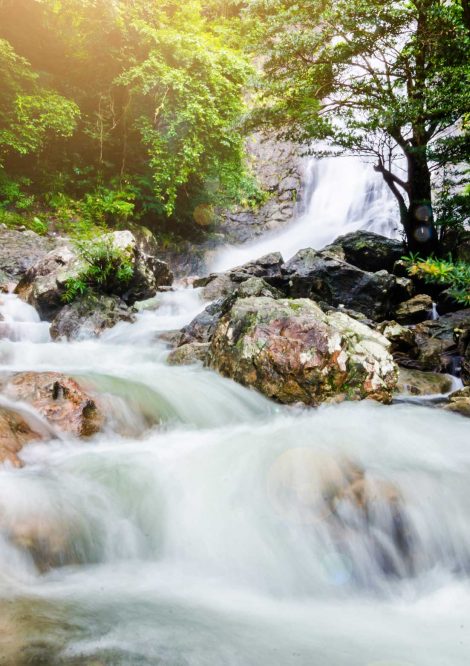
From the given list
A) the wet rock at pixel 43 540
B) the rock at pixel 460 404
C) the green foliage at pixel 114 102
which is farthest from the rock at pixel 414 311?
the green foliage at pixel 114 102

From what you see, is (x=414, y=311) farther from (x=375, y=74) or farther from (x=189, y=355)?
(x=189, y=355)

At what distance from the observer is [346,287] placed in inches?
314

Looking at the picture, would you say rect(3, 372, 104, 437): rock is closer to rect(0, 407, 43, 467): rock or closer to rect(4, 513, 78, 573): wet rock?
rect(0, 407, 43, 467): rock

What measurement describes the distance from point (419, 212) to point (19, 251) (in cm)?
881

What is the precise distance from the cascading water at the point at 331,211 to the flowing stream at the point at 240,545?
10.8 meters

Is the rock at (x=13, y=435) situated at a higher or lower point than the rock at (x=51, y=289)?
lower

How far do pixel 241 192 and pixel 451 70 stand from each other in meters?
8.51

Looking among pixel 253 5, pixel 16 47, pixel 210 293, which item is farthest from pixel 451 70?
pixel 16 47

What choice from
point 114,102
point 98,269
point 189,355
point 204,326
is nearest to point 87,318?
point 98,269

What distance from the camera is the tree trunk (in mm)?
8039

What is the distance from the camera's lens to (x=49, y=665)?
1210mm

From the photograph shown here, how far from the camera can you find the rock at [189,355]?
212 inches

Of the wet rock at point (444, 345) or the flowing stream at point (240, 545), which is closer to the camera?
the flowing stream at point (240, 545)

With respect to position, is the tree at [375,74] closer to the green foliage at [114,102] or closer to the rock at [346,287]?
the rock at [346,287]
